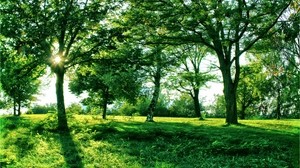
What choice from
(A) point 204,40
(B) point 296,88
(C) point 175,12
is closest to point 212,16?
(C) point 175,12

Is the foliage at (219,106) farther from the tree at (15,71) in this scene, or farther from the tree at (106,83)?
the tree at (15,71)

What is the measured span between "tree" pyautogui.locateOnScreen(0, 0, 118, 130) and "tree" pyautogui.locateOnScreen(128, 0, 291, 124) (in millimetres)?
3452

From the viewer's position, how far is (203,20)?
2475cm

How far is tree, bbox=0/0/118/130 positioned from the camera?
20.1m

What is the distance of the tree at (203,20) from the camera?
78.8ft

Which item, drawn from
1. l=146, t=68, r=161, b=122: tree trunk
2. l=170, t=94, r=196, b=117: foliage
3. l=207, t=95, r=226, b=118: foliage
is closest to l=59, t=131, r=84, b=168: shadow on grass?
l=146, t=68, r=161, b=122: tree trunk

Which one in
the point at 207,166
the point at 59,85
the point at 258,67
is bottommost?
the point at 207,166

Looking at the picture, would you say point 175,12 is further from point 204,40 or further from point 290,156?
point 290,156

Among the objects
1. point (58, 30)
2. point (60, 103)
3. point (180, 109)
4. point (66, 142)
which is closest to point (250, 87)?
point (180, 109)

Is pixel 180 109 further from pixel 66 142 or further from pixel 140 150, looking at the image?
pixel 140 150

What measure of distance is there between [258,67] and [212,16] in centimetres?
1863

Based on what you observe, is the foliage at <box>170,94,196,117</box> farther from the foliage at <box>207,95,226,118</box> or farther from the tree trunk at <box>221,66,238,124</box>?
the tree trunk at <box>221,66,238,124</box>

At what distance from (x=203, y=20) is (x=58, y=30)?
9.62m

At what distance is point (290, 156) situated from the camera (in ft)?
45.8
